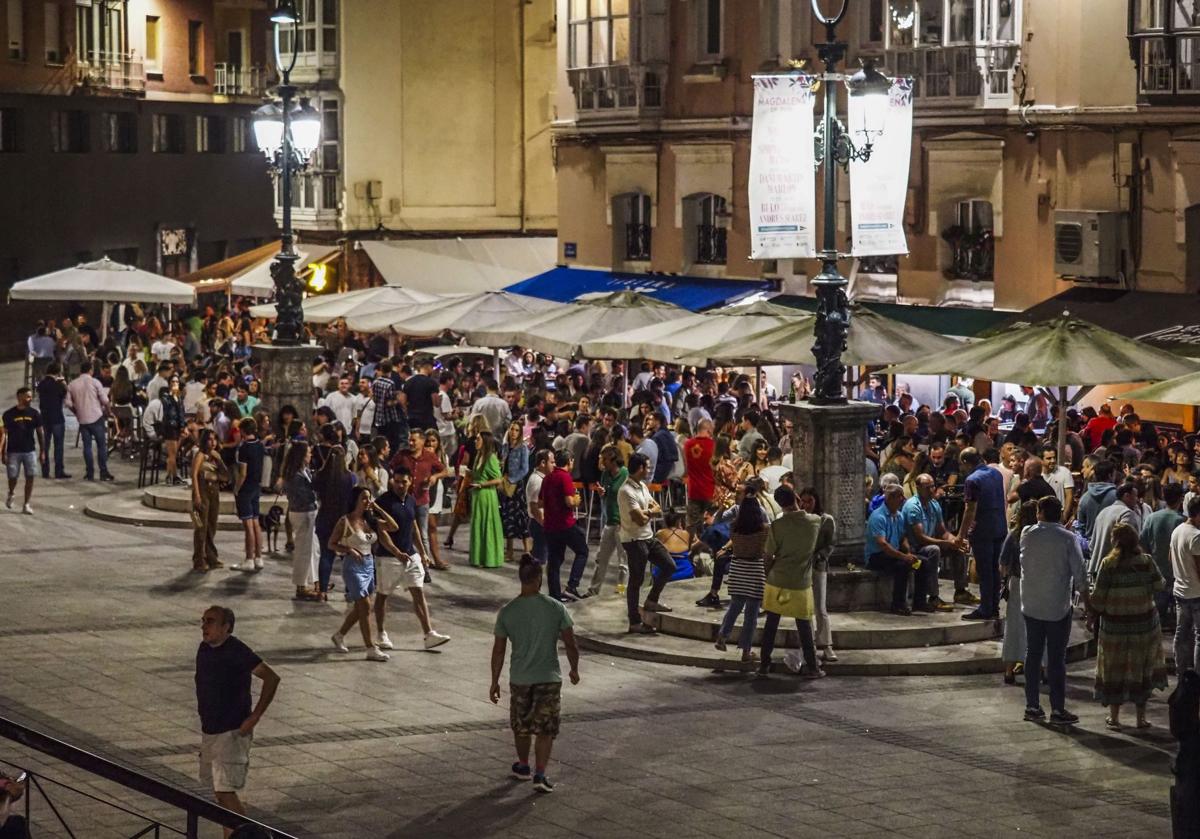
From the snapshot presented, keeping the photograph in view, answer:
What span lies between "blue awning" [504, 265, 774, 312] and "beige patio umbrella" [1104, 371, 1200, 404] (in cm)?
1360

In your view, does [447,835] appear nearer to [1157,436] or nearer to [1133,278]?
[1157,436]

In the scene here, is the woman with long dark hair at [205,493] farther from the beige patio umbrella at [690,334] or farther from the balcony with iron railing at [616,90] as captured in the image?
the balcony with iron railing at [616,90]

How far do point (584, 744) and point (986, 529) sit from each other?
5327 mm

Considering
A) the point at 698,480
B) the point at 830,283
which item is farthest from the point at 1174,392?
the point at 698,480

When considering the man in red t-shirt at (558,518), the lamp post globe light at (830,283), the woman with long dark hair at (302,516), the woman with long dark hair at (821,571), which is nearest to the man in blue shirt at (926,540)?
the lamp post globe light at (830,283)

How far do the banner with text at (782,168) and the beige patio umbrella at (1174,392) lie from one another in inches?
142

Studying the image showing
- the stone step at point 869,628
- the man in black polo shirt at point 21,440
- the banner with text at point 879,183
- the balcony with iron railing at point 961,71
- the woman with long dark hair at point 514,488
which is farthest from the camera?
the balcony with iron railing at point 961,71

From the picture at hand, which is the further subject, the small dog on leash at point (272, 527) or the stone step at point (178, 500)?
the stone step at point (178, 500)

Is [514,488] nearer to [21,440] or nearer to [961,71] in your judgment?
[21,440]

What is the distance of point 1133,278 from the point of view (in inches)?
1163

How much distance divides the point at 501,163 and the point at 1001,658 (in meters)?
32.5

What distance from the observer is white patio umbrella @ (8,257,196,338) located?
126 feet

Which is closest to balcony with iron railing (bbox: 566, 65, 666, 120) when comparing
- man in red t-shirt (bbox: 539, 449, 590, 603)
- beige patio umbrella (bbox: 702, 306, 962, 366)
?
beige patio umbrella (bbox: 702, 306, 962, 366)

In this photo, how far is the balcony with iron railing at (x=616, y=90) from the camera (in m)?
37.8
